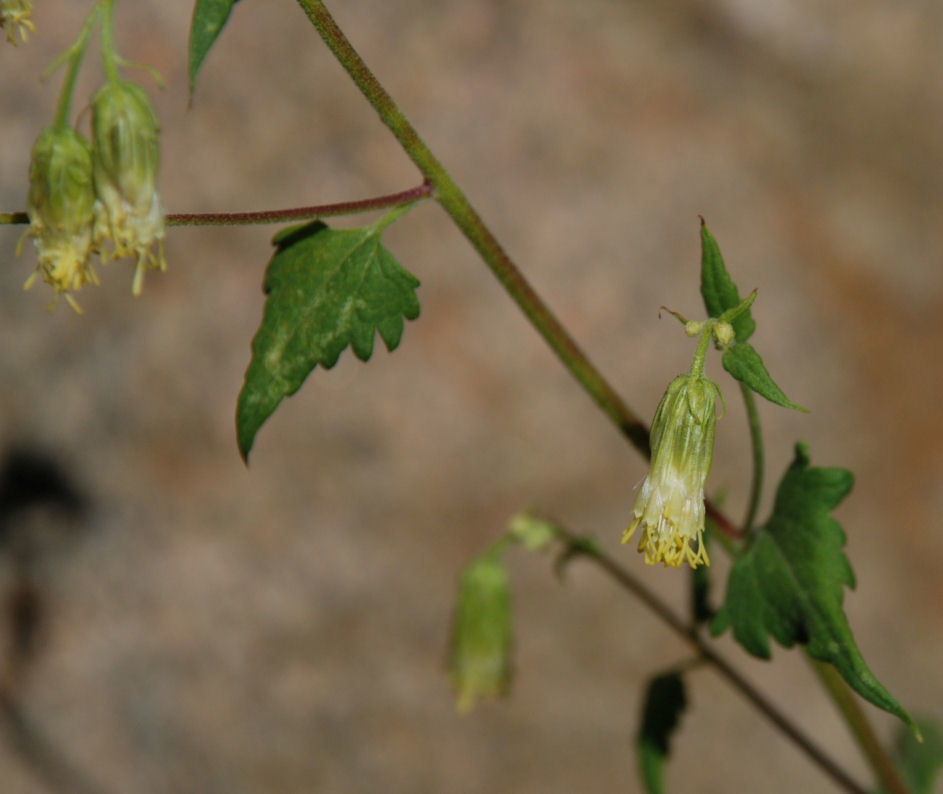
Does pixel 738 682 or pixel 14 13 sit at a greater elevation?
pixel 14 13

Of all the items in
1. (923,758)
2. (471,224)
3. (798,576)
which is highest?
(471,224)

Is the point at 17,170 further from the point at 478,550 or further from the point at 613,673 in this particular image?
the point at 613,673

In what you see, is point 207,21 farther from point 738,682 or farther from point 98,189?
point 738,682

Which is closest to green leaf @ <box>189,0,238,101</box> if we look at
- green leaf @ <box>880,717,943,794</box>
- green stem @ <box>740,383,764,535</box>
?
green stem @ <box>740,383,764,535</box>

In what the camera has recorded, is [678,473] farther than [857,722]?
No

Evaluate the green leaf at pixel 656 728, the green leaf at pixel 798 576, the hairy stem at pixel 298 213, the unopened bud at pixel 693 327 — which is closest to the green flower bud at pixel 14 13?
the hairy stem at pixel 298 213

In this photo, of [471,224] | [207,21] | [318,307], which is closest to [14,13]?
[207,21]

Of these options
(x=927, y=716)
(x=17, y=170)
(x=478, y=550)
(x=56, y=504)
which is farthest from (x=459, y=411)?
(x=927, y=716)
